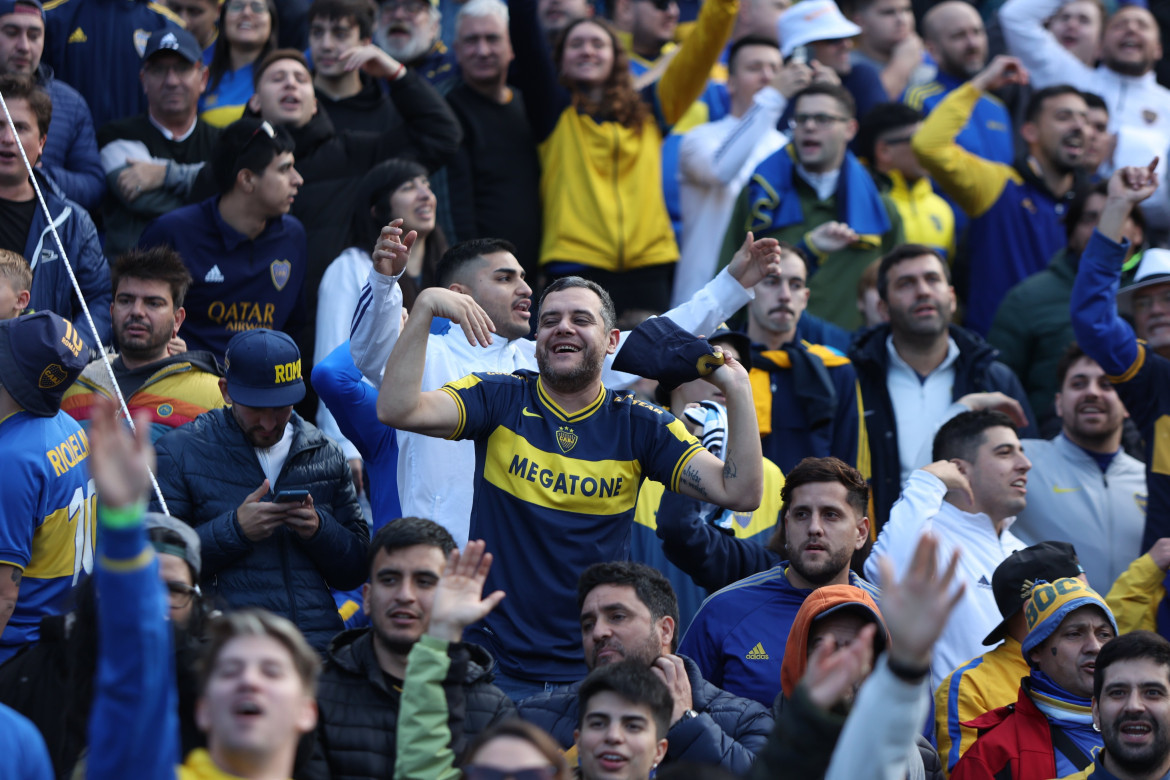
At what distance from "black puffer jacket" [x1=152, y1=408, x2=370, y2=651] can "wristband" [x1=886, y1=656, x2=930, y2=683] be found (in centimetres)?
262

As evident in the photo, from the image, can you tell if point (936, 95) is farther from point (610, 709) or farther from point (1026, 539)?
point (610, 709)

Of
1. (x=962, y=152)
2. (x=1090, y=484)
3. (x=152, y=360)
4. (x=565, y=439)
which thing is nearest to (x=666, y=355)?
(x=565, y=439)

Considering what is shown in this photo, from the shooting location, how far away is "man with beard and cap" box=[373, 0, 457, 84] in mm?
9359

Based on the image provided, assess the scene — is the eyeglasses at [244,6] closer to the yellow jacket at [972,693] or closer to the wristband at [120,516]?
the yellow jacket at [972,693]

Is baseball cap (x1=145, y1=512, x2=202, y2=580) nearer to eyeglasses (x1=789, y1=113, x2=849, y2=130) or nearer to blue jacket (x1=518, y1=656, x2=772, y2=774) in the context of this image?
blue jacket (x1=518, y1=656, x2=772, y2=774)

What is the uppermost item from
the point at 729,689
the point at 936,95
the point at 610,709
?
the point at 936,95

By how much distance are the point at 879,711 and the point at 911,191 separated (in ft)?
21.5

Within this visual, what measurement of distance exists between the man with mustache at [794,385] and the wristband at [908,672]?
371 centimetres

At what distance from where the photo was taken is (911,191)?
974cm

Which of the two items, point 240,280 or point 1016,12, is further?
point 1016,12

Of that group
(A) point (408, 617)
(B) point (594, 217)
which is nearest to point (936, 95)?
(B) point (594, 217)

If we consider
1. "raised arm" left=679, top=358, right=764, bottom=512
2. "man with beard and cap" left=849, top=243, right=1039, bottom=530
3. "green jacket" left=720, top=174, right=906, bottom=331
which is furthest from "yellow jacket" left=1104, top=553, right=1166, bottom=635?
"green jacket" left=720, top=174, right=906, bottom=331

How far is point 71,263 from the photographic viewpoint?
280 inches

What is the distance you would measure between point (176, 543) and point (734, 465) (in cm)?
195
